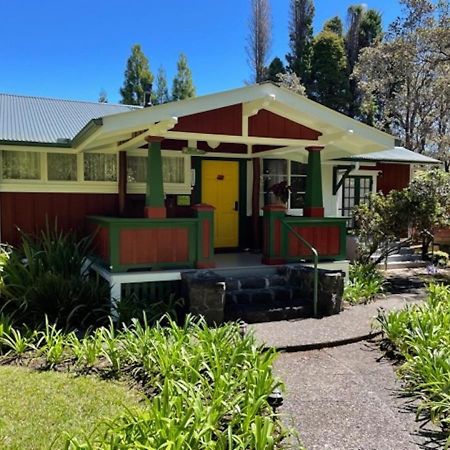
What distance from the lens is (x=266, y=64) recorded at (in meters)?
32.4

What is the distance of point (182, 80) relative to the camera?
3391cm

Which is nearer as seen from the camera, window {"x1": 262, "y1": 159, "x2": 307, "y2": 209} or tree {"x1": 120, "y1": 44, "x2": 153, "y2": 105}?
window {"x1": 262, "y1": 159, "x2": 307, "y2": 209}

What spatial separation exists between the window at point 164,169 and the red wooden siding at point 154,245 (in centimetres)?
247

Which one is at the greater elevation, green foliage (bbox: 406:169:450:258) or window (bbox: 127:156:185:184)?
window (bbox: 127:156:185:184)

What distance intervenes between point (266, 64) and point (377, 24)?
8024mm

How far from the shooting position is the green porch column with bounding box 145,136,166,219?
6.79 metres

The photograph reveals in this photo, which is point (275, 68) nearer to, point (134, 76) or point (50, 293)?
point (134, 76)

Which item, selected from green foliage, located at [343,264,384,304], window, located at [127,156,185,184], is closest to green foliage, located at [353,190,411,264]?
green foliage, located at [343,264,384,304]

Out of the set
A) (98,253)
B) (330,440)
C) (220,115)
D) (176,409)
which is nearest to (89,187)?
(98,253)

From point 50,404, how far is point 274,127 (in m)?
5.42

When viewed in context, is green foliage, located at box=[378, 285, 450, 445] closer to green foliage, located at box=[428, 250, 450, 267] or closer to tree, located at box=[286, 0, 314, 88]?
green foliage, located at box=[428, 250, 450, 267]

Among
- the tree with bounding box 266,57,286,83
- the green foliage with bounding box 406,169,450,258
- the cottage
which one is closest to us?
the cottage

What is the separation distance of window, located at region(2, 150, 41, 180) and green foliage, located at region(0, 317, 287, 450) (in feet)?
12.5

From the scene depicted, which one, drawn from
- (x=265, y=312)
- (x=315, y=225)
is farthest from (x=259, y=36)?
(x=265, y=312)
